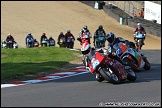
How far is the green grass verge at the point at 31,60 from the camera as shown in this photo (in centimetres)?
1744

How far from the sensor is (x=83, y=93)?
12.3 m

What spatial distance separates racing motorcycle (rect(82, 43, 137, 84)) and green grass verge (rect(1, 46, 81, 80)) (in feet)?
11.3

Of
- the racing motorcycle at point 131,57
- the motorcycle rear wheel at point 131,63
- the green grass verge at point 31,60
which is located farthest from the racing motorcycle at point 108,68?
the green grass verge at point 31,60

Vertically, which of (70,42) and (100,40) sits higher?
(100,40)

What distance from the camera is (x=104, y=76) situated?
13.9m

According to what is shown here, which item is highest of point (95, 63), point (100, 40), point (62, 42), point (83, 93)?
point (100, 40)

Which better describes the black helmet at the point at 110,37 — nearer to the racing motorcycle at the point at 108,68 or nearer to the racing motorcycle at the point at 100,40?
the racing motorcycle at the point at 108,68

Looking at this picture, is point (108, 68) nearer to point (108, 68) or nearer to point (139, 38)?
point (108, 68)

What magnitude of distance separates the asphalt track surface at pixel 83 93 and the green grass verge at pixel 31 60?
6.73 feet

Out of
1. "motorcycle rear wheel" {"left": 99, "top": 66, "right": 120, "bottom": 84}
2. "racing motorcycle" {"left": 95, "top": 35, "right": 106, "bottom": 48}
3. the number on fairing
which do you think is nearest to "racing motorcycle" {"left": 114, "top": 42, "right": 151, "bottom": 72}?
"motorcycle rear wheel" {"left": 99, "top": 66, "right": 120, "bottom": 84}

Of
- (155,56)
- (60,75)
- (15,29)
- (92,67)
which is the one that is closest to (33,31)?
(15,29)

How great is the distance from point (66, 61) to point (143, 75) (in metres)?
5.23

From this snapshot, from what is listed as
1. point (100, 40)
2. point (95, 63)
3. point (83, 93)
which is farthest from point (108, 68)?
point (100, 40)

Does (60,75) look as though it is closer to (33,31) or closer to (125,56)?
(125,56)
